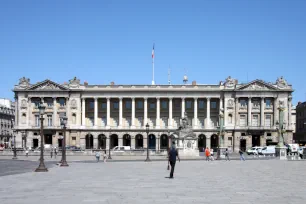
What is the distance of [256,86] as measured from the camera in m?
120

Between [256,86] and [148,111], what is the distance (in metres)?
→ 26.1

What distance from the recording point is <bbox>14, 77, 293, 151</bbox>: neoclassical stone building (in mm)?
119688

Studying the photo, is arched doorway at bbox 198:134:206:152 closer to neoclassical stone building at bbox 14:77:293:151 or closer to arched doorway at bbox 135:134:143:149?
neoclassical stone building at bbox 14:77:293:151

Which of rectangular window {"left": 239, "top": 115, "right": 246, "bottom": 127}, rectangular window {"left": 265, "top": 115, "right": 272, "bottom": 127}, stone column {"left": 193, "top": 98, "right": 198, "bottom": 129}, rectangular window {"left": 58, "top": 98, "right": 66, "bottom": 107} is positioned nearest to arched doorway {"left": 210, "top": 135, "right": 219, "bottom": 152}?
stone column {"left": 193, "top": 98, "right": 198, "bottom": 129}

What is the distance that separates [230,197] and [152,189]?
13.3 feet

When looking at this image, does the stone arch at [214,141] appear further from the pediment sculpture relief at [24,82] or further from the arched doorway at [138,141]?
the pediment sculpture relief at [24,82]

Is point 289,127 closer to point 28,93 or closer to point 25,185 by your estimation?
point 28,93

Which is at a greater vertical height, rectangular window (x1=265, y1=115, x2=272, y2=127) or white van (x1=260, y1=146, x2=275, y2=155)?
rectangular window (x1=265, y1=115, x2=272, y2=127)

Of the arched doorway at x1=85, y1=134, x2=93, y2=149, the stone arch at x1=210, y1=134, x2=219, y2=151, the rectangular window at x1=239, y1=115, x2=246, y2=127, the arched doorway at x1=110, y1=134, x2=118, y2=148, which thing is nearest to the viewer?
the rectangular window at x1=239, y1=115, x2=246, y2=127

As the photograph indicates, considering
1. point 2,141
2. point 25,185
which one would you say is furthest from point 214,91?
point 25,185

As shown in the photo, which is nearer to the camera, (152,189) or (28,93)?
(152,189)

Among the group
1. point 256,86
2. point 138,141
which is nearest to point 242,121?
point 256,86

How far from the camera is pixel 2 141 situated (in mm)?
153750

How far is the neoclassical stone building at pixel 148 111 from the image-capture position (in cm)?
11969
